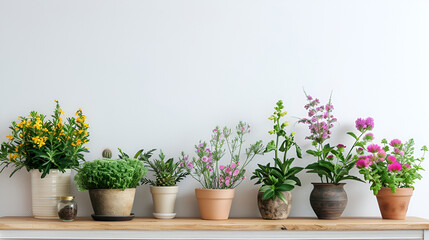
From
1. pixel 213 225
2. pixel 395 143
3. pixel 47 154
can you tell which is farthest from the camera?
pixel 395 143

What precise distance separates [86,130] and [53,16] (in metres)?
0.63

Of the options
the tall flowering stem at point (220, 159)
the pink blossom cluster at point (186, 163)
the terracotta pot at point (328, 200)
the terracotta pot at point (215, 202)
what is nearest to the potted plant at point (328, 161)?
the terracotta pot at point (328, 200)

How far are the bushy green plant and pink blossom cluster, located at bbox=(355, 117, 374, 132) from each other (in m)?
1.10


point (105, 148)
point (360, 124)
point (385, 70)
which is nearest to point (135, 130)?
point (105, 148)

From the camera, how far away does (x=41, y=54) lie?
8.00ft

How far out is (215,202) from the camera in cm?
220

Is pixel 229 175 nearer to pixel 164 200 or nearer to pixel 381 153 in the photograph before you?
pixel 164 200

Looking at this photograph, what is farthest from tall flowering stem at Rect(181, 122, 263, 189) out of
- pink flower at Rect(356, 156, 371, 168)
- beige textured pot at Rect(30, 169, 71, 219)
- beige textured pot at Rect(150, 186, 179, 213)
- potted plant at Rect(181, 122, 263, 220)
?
beige textured pot at Rect(30, 169, 71, 219)

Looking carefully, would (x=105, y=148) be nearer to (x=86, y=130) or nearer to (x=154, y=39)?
(x=86, y=130)

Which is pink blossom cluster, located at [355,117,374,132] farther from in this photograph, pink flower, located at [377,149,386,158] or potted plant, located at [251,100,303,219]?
potted plant, located at [251,100,303,219]

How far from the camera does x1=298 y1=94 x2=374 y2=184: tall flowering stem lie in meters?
2.28

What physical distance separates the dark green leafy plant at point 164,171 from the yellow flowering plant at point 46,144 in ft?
1.09

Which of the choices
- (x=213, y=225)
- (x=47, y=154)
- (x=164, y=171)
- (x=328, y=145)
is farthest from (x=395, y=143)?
(x=47, y=154)

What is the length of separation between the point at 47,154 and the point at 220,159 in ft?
2.76
